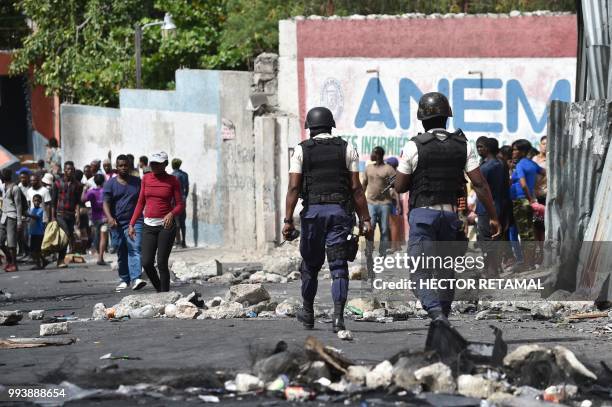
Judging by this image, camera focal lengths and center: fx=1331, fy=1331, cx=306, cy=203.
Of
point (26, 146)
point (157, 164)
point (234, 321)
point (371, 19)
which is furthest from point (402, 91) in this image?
point (26, 146)

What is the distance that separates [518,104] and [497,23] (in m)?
1.32

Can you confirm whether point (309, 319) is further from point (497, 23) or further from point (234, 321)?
point (497, 23)

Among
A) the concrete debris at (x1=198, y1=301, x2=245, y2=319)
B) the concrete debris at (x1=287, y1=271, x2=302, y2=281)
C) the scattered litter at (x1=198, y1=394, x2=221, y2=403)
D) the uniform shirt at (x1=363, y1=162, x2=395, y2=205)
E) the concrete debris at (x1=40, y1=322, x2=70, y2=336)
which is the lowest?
the concrete debris at (x1=287, y1=271, x2=302, y2=281)

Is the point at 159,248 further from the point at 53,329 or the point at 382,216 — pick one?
the point at 382,216

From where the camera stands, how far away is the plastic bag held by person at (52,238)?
21.0 meters

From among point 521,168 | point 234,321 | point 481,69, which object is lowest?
point 234,321

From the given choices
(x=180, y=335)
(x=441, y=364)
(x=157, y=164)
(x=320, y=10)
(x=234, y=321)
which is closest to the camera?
(x=441, y=364)

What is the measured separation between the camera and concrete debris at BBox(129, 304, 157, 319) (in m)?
12.5

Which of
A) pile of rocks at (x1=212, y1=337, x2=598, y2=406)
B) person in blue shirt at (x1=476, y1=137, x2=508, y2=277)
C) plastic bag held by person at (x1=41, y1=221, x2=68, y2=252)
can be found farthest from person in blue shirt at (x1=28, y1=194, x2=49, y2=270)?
pile of rocks at (x1=212, y1=337, x2=598, y2=406)

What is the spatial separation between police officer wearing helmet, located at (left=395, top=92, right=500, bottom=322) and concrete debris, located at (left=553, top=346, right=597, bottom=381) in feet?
5.31

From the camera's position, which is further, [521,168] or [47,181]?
[47,181]

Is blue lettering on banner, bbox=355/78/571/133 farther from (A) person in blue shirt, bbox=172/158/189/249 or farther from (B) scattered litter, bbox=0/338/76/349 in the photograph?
(B) scattered litter, bbox=0/338/76/349

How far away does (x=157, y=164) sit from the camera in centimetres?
1422

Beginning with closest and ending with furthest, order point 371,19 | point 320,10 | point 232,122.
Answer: point 371,19 → point 232,122 → point 320,10
